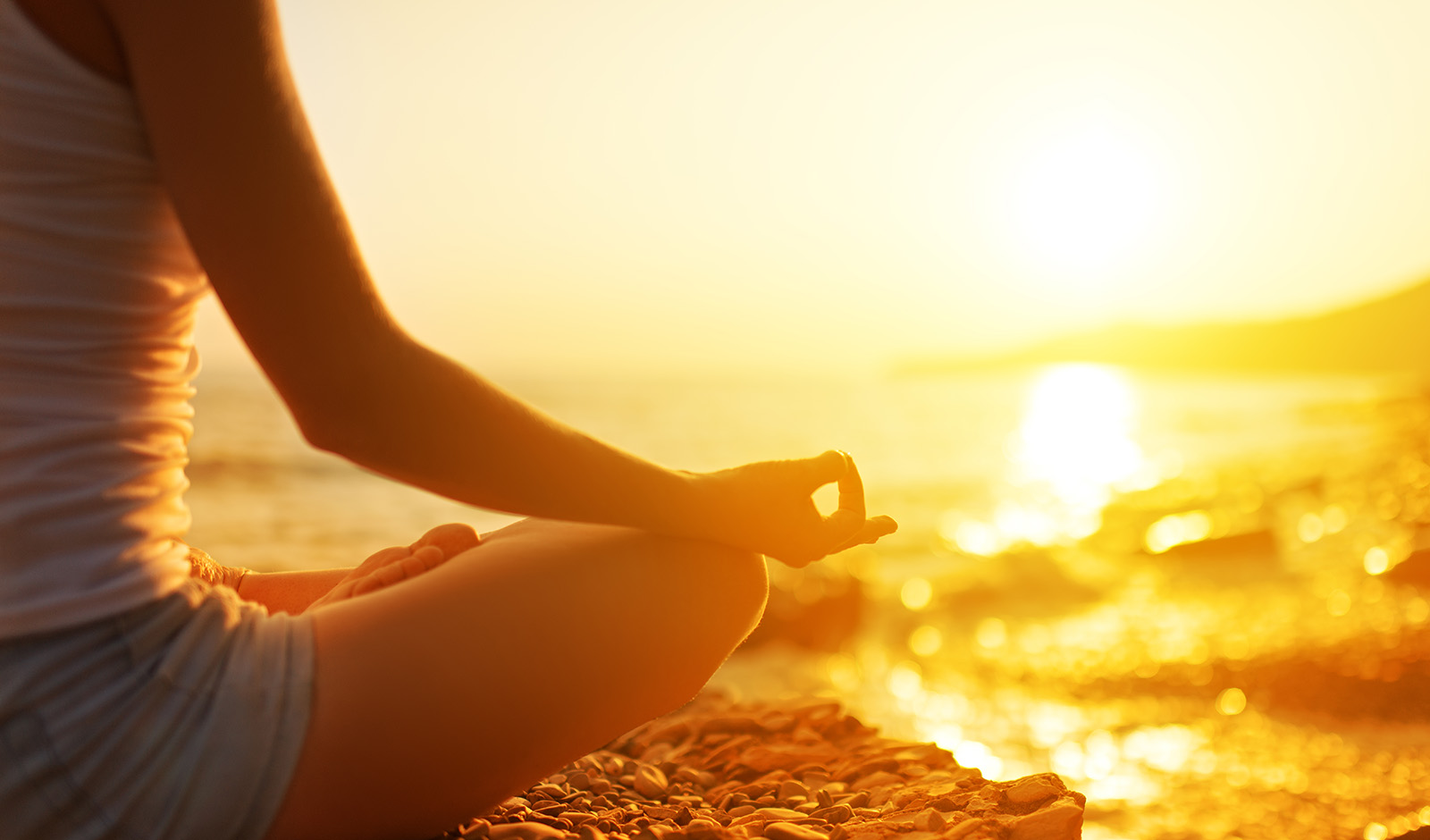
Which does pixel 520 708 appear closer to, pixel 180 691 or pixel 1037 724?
pixel 180 691

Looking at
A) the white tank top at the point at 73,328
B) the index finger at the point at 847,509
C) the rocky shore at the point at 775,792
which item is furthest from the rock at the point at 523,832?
the white tank top at the point at 73,328

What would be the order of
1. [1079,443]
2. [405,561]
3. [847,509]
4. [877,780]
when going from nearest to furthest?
[405,561], [847,509], [877,780], [1079,443]

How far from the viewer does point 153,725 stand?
113cm

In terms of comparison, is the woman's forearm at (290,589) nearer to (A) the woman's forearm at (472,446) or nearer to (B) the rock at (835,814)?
(A) the woman's forearm at (472,446)

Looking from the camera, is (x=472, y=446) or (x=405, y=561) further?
(x=405, y=561)

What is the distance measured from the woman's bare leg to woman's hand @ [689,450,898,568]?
5cm

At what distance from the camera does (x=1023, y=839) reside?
1811 mm

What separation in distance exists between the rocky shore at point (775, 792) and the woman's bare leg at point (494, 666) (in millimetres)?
472

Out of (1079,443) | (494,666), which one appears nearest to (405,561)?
(494,666)

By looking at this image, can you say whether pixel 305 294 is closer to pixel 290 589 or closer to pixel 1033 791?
pixel 290 589

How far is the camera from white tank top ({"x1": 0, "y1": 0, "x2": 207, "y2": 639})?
40.3 inches

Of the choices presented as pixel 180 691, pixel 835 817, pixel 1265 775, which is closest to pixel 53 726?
pixel 180 691

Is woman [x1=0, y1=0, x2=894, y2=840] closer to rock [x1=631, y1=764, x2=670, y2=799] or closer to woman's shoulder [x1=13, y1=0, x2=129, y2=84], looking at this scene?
woman's shoulder [x1=13, y1=0, x2=129, y2=84]

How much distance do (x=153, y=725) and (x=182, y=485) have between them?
295 mm
